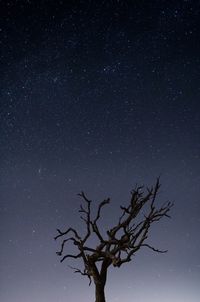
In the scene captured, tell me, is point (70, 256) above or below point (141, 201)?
below

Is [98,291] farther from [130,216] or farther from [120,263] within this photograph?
[130,216]

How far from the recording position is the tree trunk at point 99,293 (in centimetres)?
1667

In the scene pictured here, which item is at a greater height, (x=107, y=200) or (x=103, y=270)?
(x=107, y=200)

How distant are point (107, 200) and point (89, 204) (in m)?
1.01

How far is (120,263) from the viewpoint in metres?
16.4

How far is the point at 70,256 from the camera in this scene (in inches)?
705

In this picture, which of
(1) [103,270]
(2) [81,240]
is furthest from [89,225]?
(1) [103,270]

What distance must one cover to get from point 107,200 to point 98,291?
11.6ft

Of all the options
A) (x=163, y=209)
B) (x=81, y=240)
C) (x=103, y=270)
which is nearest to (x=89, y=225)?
(x=81, y=240)

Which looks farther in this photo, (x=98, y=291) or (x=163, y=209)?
(x=163, y=209)

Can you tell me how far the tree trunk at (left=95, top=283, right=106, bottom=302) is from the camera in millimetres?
16672

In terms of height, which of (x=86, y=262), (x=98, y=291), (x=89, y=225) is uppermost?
(x=89, y=225)

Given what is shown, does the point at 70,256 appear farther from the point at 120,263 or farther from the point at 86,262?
the point at 120,263

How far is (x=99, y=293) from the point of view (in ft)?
54.9
